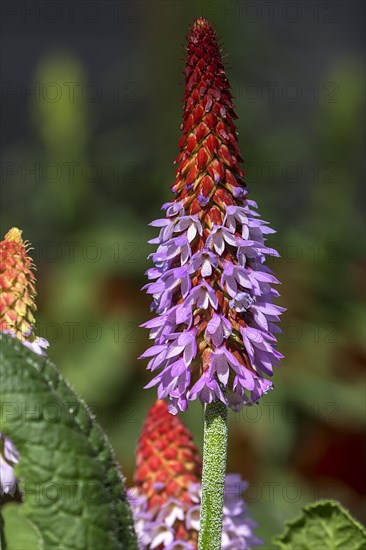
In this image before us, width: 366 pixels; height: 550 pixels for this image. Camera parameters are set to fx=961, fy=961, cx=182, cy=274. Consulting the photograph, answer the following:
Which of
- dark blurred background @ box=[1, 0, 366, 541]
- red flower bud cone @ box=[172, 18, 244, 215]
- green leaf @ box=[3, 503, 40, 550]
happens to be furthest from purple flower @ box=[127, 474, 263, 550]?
dark blurred background @ box=[1, 0, 366, 541]

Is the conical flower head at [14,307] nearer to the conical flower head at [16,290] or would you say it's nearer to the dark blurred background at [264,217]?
the conical flower head at [16,290]

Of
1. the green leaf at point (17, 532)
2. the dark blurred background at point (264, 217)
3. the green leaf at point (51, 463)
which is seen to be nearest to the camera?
the green leaf at point (51, 463)

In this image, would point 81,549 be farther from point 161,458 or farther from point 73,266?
point 73,266

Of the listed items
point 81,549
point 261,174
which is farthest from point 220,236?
point 261,174

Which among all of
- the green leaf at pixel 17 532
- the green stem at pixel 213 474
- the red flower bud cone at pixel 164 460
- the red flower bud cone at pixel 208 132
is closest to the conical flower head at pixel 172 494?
the red flower bud cone at pixel 164 460

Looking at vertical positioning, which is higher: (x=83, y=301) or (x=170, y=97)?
(x=170, y=97)

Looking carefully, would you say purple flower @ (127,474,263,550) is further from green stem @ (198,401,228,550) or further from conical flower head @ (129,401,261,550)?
green stem @ (198,401,228,550)

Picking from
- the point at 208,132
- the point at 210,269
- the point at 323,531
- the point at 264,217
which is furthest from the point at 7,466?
the point at 264,217
